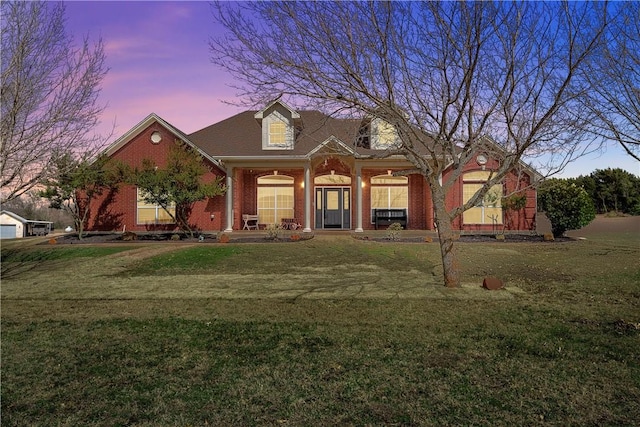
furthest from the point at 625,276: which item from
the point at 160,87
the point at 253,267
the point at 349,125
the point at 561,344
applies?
the point at 160,87

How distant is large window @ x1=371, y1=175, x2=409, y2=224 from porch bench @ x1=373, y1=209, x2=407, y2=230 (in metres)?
0.28

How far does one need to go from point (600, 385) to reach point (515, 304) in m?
3.46

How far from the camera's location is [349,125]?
389 inches

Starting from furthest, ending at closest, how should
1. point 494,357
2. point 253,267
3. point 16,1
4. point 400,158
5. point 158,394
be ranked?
point 400,158 < point 253,267 < point 16,1 < point 494,357 < point 158,394

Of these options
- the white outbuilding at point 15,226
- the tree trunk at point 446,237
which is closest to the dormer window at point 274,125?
the tree trunk at point 446,237

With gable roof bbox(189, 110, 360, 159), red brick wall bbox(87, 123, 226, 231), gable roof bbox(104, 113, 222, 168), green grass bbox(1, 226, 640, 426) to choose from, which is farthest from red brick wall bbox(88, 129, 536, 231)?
green grass bbox(1, 226, 640, 426)

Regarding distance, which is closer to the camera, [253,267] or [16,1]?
[16,1]

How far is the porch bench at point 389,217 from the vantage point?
2141 centimetres

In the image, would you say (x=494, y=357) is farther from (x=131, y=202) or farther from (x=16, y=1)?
(x=131, y=202)

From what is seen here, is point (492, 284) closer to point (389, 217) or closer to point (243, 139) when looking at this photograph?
point (389, 217)

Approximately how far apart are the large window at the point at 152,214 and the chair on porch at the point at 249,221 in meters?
3.37

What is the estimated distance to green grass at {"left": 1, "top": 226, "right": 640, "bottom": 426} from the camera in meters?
3.39

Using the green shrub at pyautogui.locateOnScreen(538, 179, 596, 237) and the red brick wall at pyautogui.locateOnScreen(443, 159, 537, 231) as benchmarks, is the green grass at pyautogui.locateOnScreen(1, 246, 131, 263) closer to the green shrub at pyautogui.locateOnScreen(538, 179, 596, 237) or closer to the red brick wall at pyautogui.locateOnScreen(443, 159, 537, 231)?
the red brick wall at pyautogui.locateOnScreen(443, 159, 537, 231)

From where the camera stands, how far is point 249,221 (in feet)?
70.0
